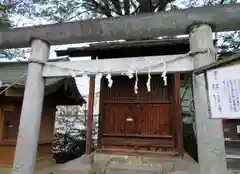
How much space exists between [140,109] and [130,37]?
12.1 feet

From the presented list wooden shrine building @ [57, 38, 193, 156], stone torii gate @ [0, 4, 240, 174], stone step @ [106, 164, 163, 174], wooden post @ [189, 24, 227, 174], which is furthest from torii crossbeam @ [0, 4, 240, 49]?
stone step @ [106, 164, 163, 174]

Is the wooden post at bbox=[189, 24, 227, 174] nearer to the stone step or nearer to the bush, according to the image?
the stone step

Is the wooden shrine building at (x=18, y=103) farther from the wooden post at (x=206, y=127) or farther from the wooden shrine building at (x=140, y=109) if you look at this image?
the wooden post at (x=206, y=127)

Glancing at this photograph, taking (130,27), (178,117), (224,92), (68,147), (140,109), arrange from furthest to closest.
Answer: (68,147), (140,109), (178,117), (130,27), (224,92)

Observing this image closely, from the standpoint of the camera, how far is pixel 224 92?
268 centimetres

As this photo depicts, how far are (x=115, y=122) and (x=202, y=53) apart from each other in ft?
15.0

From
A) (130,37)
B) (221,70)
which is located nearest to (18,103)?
(130,37)

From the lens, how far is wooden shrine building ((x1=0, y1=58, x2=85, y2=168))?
7.48m

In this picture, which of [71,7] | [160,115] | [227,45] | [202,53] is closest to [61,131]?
[71,7]

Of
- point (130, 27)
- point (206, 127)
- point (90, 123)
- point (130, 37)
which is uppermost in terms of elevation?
point (130, 27)

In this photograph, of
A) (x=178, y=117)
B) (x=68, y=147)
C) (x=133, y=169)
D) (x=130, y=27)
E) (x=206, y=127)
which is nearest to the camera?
(x=206, y=127)

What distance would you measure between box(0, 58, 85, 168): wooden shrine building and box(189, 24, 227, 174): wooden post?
4969mm

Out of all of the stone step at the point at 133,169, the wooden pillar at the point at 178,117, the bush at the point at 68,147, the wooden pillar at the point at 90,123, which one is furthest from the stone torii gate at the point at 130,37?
the bush at the point at 68,147

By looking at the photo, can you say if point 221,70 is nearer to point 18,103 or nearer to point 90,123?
point 90,123
